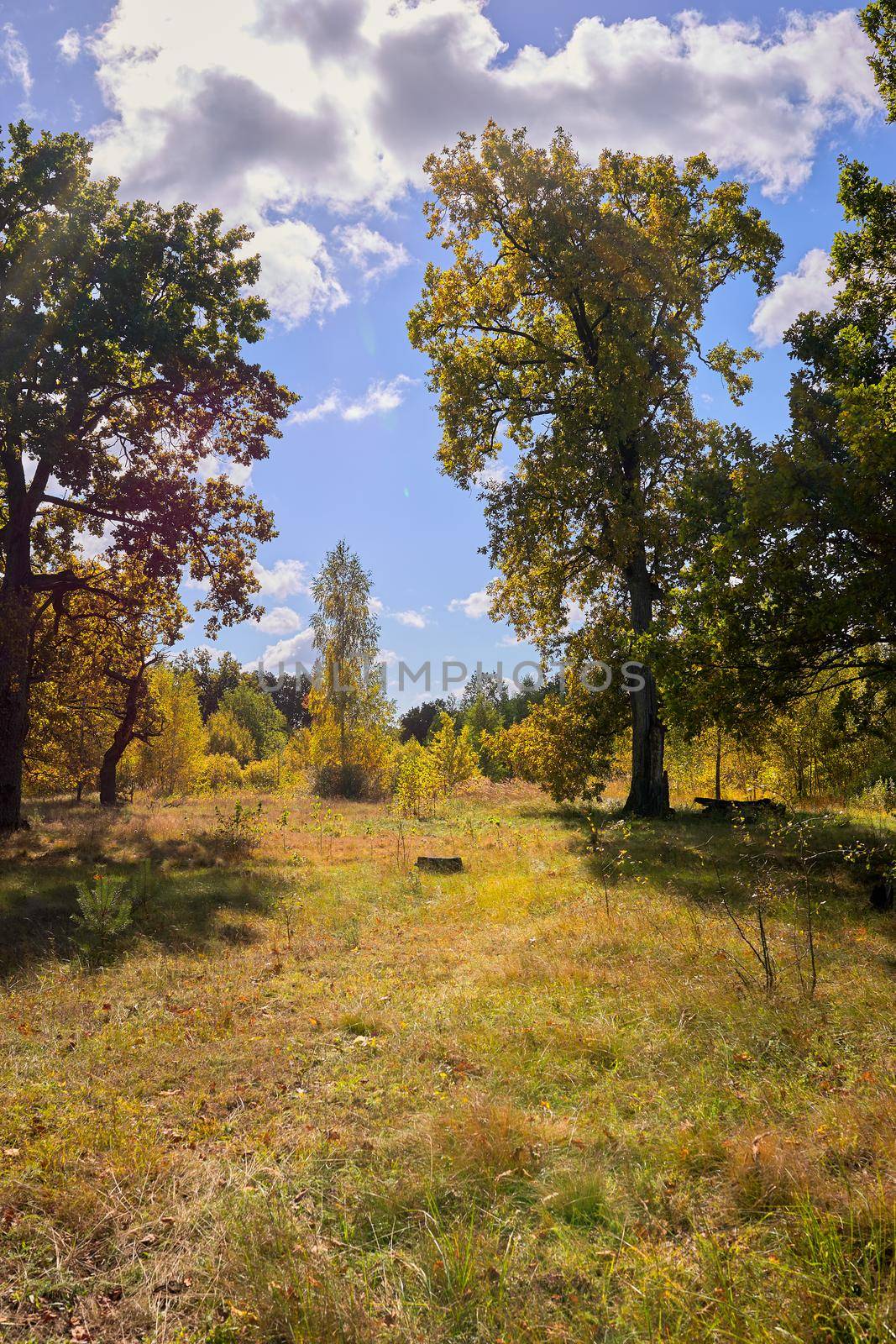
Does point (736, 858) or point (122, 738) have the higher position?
point (122, 738)

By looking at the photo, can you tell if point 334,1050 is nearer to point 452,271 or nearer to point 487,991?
point 487,991

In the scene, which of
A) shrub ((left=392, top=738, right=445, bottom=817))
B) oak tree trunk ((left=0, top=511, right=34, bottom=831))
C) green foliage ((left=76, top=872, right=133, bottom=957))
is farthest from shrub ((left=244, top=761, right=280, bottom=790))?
green foliage ((left=76, top=872, right=133, bottom=957))

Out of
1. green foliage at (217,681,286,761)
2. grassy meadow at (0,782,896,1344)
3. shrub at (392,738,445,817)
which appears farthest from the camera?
green foliage at (217,681,286,761)

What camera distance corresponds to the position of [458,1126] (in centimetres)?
425

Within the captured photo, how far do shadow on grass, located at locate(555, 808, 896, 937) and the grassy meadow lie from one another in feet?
0.67

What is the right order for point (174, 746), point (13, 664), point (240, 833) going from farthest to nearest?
point (174, 746), point (240, 833), point (13, 664)

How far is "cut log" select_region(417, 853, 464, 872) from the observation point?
44.3 ft

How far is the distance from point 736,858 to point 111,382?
16.7m

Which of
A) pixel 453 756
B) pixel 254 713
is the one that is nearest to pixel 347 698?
pixel 453 756

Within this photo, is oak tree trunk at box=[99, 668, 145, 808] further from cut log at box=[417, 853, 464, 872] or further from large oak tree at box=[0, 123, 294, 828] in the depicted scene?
cut log at box=[417, 853, 464, 872]

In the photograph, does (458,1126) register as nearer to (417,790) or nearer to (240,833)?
(240,833)

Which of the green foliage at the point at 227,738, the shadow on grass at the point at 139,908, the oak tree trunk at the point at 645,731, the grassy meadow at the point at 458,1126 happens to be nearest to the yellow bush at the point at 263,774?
the green foliage at the point at 227,738

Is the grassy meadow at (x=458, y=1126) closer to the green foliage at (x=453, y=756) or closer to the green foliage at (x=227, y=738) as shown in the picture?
the green foliage at (x=453, y=756)

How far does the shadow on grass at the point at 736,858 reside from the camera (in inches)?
370
